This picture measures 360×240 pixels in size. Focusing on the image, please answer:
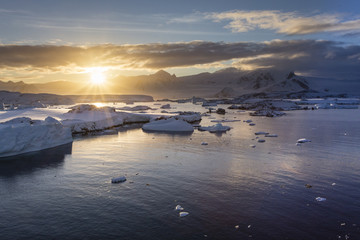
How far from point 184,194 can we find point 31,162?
10740 millimetres

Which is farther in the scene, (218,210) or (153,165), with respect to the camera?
(153,165)

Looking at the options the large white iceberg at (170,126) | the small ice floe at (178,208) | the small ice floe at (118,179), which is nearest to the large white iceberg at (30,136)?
the small ice floe at (118,179)

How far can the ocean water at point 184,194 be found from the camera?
877 cm

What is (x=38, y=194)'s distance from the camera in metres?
11.9

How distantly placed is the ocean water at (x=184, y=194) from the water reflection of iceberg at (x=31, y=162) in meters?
0.06

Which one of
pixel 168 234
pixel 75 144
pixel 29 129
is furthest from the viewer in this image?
pixel 75 144

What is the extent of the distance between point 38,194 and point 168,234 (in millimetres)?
6355

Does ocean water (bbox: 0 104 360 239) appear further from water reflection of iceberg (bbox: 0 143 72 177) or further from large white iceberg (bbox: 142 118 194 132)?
large white iceberg (bbox: 142 118 194 132)

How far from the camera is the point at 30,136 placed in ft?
67.7

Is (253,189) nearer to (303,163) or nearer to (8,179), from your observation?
(303,163)

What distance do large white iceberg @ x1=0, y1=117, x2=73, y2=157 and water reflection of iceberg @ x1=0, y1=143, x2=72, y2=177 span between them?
57cm

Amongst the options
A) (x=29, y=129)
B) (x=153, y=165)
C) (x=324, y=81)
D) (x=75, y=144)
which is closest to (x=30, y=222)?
(x=153, y=165)

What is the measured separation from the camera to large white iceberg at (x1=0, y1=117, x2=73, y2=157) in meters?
19.0

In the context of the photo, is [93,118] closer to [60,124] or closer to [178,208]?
[60,124]
